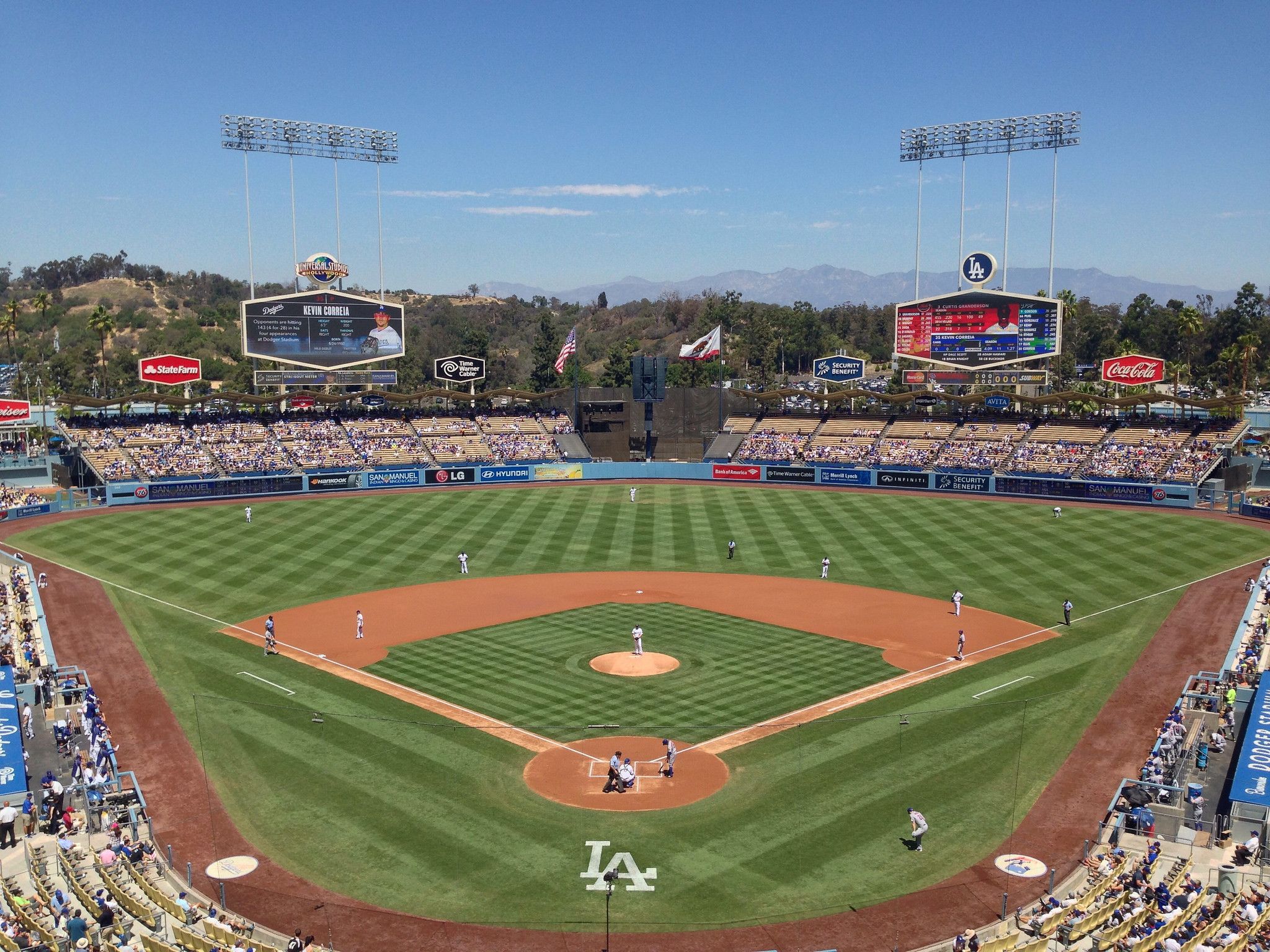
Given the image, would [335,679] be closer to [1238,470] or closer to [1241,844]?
[1241,844]

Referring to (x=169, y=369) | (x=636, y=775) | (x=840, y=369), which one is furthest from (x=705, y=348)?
(x=636, y=775)

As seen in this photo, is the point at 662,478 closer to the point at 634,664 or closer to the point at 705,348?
the point at 705,348

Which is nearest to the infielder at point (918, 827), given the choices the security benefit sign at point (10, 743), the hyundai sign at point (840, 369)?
the security benefit sign at point (10, 743)

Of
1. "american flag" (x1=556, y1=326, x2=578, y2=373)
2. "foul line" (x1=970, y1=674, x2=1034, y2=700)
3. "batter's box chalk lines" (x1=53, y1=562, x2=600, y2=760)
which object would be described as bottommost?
"batter's box chalk lines" (x1=53, y1=562, x2=600, y2=760)

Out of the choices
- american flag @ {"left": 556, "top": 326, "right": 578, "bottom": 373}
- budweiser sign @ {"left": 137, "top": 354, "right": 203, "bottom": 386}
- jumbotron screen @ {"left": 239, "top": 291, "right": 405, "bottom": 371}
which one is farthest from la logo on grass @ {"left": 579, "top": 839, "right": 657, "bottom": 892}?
budweiser sign @ {"left": 137, "top": 354, "right": 203, "bottom": 386}

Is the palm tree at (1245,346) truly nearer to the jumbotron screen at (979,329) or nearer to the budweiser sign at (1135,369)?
the budweiser sign at (1135,369)

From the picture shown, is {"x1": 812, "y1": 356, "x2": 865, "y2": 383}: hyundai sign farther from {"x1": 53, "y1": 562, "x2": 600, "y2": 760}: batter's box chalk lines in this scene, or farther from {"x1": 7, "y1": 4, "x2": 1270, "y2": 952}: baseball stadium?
{"x1": 53, "y1": 562, "x2": 600, "y2": 760}: batter's box chalk lines
